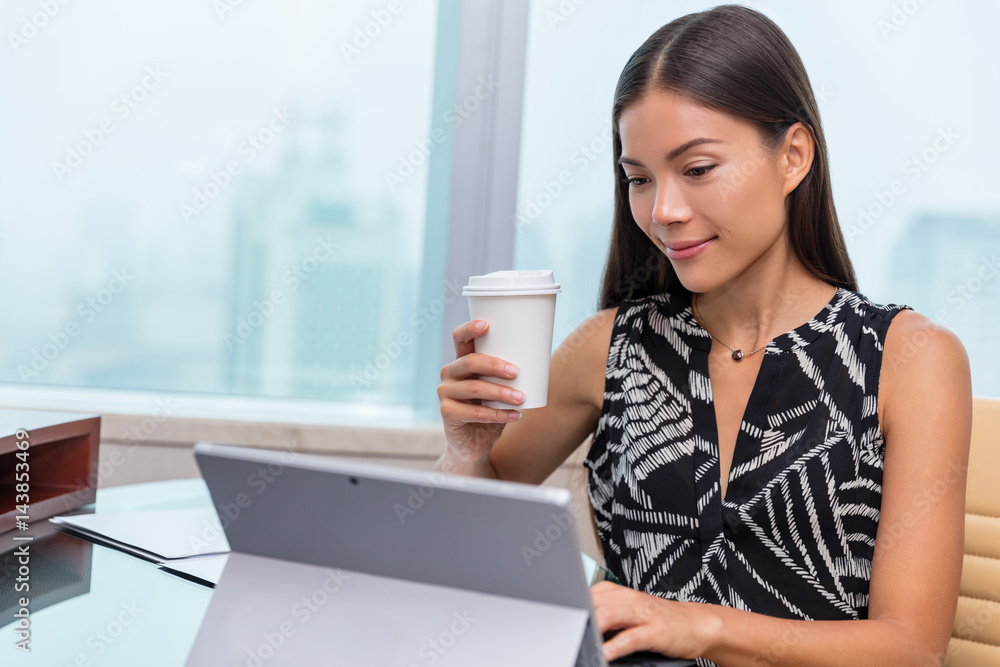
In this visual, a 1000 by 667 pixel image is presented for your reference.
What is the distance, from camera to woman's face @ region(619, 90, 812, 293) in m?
1.06

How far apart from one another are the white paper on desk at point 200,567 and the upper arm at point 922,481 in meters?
0.77

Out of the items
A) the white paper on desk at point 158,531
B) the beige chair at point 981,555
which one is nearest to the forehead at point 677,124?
the beige chair at point 981,555

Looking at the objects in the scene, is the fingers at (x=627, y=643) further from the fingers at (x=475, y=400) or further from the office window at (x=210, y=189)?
the office window at (x=210, y=189)

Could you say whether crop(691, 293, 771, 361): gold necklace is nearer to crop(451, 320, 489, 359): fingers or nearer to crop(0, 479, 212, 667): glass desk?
crop(451, 320, 489, 359): fingers

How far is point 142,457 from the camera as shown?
2104mm

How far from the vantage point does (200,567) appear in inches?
36.5

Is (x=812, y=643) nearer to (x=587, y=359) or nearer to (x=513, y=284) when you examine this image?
(x=513, y=284)

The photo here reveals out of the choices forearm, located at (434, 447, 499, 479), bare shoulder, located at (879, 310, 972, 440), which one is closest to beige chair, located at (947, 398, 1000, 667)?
bare shoulder, located at (879, 310, 972, 440)

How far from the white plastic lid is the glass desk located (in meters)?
0.42

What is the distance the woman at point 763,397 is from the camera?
3.33 feet

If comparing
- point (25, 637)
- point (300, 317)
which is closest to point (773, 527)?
point (25, 637)

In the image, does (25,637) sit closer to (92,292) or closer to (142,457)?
(142,457)

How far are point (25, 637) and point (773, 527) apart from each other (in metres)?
0.86

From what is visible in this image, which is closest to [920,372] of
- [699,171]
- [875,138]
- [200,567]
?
[699,171]
